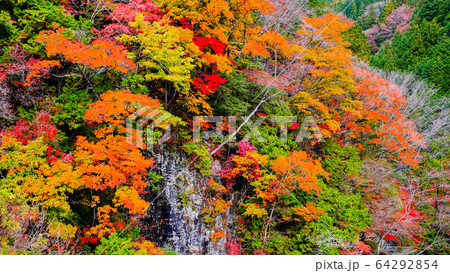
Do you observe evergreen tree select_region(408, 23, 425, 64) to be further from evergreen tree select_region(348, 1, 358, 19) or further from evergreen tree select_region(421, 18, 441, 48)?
evergreen tree select_region(348, 1, 358, 19)

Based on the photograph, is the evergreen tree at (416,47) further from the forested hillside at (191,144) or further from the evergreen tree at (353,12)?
the evergreen tree at (353,12)

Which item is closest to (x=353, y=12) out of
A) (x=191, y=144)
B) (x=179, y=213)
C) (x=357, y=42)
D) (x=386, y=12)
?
(x=386, y=12)

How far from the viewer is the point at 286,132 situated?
1513 centimetres

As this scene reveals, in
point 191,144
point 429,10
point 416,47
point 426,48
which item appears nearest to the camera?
point 191,144

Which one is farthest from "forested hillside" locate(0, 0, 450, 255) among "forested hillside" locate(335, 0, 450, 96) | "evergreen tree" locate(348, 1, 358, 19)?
"evergreen tree" locate(348, 1, 358, 19)

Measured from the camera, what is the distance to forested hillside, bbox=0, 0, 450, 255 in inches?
317

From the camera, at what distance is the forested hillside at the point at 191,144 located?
26.4 ft

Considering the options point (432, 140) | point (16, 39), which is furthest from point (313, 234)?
point (432, 140)

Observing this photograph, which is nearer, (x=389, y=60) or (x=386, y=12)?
(x=389, y=60)

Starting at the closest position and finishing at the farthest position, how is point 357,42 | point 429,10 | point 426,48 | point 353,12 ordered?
point 357,42 → point 426,48 → point 429,10 → point 353,12

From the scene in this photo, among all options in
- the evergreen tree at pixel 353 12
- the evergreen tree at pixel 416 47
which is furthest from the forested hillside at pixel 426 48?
the evergreen tree at pixel 353 12

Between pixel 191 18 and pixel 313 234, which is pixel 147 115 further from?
pixel 313 234

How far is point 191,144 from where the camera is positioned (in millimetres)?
11859

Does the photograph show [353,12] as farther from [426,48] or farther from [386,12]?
[426,48]
